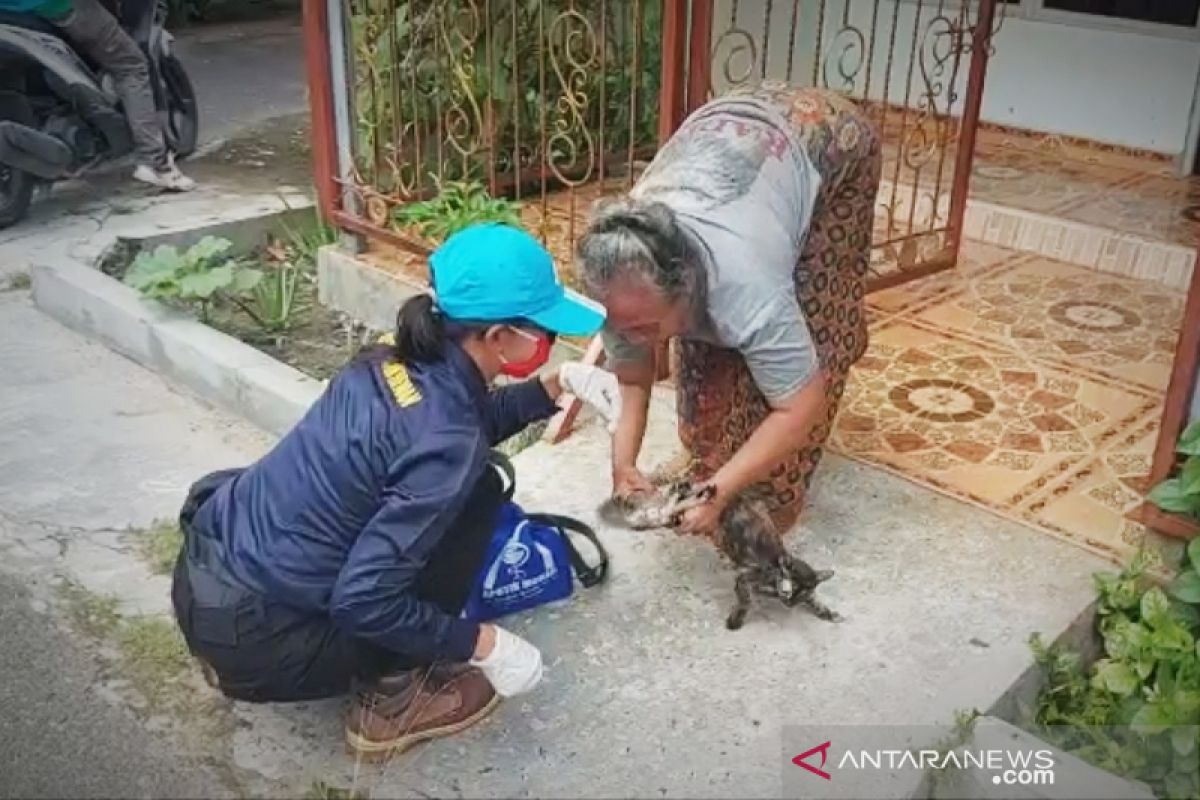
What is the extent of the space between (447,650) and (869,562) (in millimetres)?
1052

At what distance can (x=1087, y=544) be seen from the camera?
2811 mm

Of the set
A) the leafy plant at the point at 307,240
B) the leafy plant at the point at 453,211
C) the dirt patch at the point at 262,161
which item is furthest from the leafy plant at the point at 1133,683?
the dirt patch at the point at 262,161

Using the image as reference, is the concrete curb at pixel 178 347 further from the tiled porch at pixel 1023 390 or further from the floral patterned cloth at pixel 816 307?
the tiled porch at pixel 1023 390

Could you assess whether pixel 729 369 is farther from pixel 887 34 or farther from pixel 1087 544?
pixel 887 34

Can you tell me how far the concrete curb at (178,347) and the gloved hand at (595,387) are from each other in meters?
1.18

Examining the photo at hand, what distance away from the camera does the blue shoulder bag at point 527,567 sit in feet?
8.36

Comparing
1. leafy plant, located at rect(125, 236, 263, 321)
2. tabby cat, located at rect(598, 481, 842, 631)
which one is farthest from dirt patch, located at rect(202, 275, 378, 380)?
tabby cat, located at rect(598, 481, 842, 631)

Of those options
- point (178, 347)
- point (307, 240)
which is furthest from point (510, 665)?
point (307, 240)

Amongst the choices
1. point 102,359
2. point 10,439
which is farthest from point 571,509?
point 102,359

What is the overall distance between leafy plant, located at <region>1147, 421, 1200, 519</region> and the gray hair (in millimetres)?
1055

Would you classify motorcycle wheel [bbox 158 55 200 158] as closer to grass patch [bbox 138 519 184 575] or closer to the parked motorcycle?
the parked motorcycle

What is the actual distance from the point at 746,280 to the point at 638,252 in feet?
0.73

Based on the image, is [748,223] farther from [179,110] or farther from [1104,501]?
[179,110]

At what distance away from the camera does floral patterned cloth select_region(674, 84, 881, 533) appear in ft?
8.52
